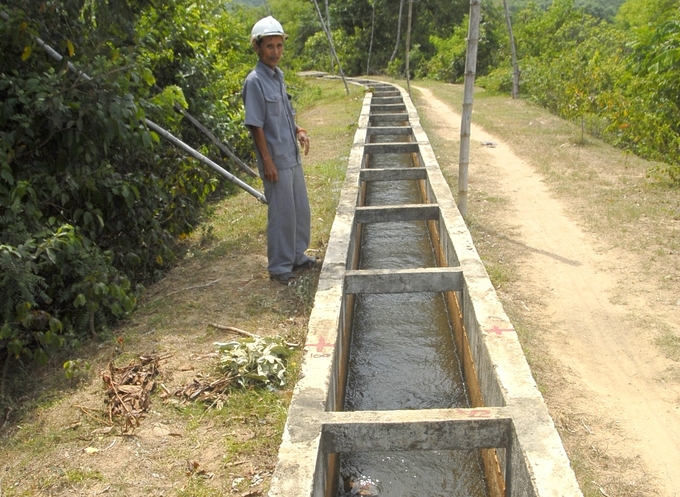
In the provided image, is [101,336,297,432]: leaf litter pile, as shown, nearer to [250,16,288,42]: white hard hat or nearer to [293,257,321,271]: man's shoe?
[293,257,321,271]: man's shoe

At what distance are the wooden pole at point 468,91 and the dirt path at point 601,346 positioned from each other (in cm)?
59

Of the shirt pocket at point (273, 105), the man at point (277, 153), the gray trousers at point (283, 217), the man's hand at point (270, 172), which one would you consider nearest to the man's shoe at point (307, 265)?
the man at point (277, 153)

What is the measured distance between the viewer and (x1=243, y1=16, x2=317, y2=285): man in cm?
452

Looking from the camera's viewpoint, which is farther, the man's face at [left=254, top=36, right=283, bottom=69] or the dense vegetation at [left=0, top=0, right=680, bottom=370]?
the man's face at [left=254, top=36, right=283, bottom=69]

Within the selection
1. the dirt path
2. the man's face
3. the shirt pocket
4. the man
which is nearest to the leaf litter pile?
the man

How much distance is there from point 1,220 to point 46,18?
1.66 meters

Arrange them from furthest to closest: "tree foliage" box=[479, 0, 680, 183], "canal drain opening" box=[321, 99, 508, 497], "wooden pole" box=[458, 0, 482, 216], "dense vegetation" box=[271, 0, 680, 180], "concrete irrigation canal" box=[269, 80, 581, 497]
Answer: "dense vegetation" box=[271, 0, 680, 180] < "tree foliage" box=[479, 0, 680, 183] < "wooden pole" box=[458, 0, 482, 216] < "canal drain opening" box=[321, 99, 508, 497] < "concrete irrigation canal" box=[269, 80, 581, 497]

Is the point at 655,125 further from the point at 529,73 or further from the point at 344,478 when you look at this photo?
the point at 529,73

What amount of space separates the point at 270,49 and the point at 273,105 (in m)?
0.39

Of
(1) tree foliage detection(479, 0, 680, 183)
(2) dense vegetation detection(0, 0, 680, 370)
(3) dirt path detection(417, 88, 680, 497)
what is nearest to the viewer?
(3) dirt path detection(417, 88, 680, 497)

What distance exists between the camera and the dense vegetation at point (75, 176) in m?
3.70

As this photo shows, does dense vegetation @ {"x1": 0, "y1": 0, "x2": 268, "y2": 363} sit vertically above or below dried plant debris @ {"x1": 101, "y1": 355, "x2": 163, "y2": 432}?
above

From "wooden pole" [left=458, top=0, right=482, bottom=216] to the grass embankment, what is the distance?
234cm

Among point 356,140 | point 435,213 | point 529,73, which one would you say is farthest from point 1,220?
point 529,73
